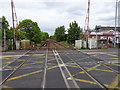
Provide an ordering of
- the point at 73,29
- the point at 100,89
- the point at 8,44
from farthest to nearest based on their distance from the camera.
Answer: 1. the point at 73,29
2. the point at 8,44
3. the point at 100,89

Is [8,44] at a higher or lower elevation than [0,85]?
higher

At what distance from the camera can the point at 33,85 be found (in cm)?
528

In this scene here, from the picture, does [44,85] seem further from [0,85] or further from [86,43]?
[86,43]

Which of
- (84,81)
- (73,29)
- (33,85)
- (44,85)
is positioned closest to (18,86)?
(33,85)

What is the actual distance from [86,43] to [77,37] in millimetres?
9822

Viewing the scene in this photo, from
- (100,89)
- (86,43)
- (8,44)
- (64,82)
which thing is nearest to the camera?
(100,89)

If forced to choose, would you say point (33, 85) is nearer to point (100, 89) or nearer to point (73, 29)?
point (100, 89)

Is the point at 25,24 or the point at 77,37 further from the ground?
the point at 25,24

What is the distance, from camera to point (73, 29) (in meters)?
33.9

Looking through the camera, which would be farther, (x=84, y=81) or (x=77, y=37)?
(x=77, y=37)

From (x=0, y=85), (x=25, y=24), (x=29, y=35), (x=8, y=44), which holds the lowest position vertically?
(x=0, y=85)

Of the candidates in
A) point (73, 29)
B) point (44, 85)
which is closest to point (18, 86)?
point (44, 85)

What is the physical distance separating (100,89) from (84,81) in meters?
0.98

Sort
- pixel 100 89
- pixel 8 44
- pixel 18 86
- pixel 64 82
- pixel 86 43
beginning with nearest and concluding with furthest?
pixel 100 89, pixel 18 86, pixel 64 82, pixel 8 44, pixel 86 43
